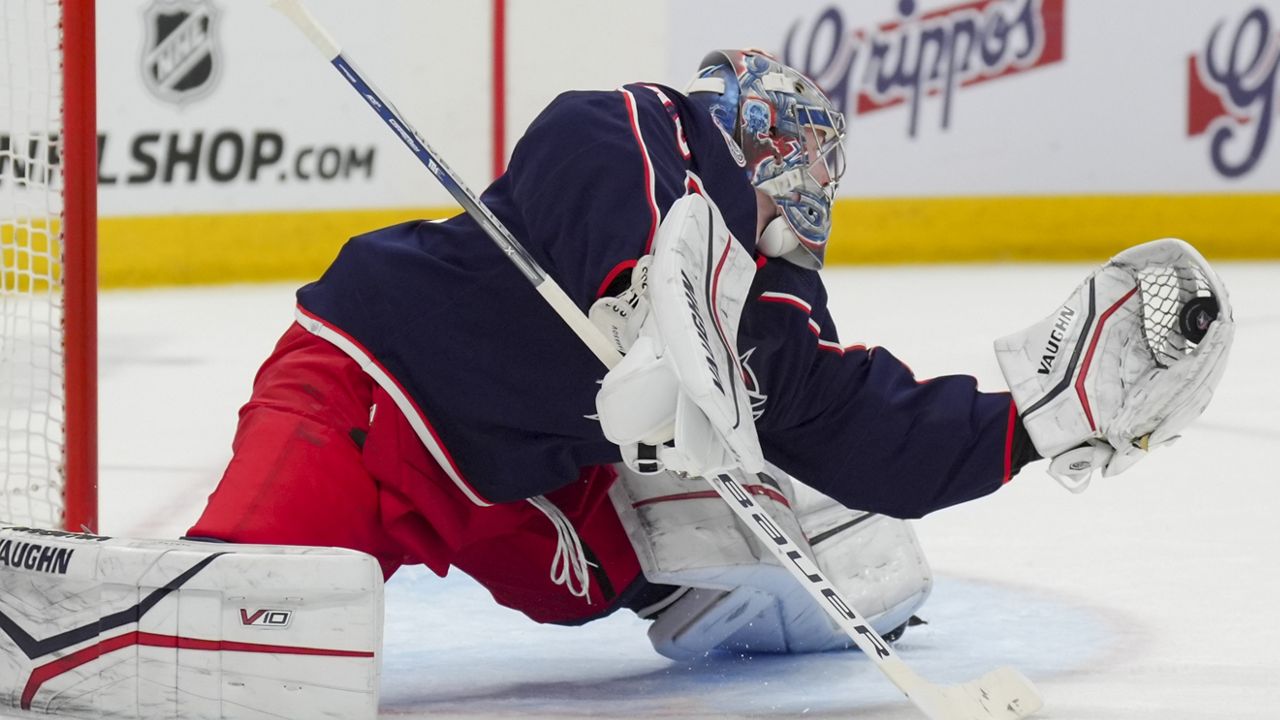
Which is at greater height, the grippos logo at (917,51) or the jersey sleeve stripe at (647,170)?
the grippos logo at (917,51)

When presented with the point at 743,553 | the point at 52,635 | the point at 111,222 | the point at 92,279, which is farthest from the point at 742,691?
the point at 111,222

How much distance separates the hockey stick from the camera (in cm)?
170

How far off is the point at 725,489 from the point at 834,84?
14.5ft

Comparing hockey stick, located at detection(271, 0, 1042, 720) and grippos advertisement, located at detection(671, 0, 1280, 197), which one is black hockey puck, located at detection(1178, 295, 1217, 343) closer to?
hockey stick, located at detection(271, 0, 1042, 720)

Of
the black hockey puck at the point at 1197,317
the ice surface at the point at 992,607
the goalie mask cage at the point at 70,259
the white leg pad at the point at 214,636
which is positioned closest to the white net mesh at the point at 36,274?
the goalie mask cage at the point at 70,259

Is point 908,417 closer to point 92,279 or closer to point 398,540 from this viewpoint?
point 398,540

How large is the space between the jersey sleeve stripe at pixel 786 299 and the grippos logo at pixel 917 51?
13.9 feet

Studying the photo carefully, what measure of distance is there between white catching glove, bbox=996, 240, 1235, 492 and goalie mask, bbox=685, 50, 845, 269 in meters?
0.26

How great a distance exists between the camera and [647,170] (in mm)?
1640

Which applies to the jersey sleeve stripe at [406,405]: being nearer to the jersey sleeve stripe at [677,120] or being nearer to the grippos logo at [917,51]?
the jersey sleeve stripe at [677,120]

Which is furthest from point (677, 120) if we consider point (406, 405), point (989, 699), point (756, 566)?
point (989, 699)

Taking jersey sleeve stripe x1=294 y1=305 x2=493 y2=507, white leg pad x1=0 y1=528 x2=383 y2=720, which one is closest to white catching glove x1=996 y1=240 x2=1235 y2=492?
jersey sleeve stripe x1=294 y1=305 x2=493 y2=507

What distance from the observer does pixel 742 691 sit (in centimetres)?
191

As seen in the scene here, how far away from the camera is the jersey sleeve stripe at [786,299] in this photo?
1875 mm
